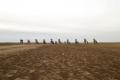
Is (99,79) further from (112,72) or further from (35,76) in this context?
(35,76)

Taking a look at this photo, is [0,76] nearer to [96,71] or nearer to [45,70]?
[45,70]

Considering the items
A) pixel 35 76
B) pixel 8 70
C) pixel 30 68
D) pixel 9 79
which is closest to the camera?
pixel 9 79

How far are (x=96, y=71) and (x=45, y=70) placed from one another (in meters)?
3.59

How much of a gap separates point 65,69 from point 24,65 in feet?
9.93

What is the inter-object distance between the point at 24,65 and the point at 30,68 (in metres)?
0.88

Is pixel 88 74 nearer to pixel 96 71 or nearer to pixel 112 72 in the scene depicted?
pixel 96 71

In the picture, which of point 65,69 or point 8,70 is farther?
point 65,69

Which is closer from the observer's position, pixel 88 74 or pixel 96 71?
pixel 88 74

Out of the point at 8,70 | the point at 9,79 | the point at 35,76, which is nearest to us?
the point at 9,79

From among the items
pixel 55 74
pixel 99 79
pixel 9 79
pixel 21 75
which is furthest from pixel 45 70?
pixel 99 79

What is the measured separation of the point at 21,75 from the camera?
10102 mm

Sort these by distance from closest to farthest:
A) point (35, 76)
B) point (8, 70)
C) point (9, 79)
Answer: point (9, 79), point (35, 76), point (8, 70)

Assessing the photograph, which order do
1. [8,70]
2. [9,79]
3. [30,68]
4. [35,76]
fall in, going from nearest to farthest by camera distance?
[9,79] → [35,76] → [8,70] → [30,68]

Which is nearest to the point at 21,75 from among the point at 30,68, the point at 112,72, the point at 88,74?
the point at 30,68
